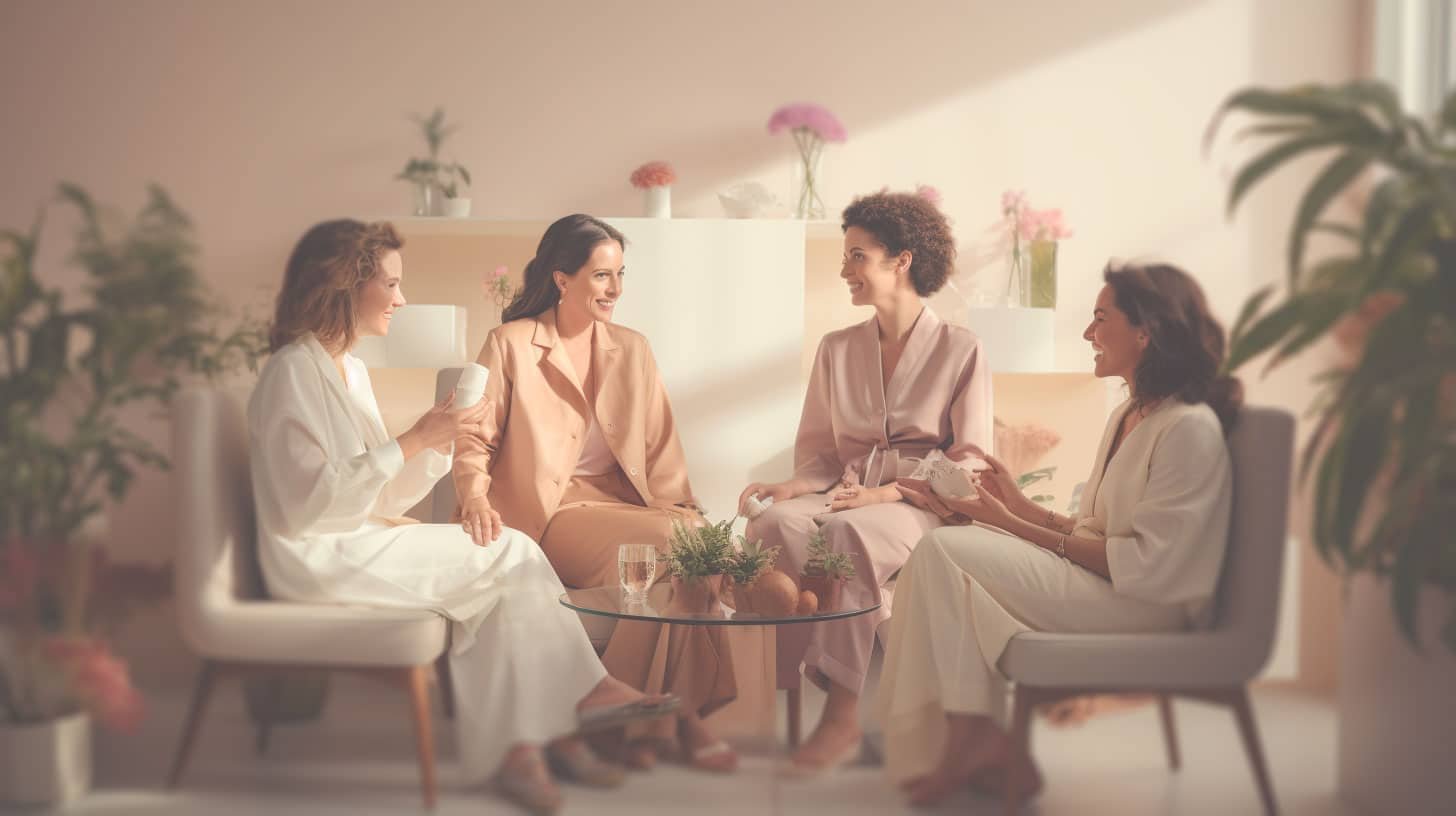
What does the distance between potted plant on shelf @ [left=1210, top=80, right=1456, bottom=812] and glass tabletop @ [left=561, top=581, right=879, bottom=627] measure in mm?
840

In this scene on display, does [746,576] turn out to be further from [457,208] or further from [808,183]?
[457,208]

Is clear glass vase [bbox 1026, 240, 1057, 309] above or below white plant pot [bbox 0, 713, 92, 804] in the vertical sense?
above

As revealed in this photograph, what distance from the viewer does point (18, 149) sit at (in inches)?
73.2

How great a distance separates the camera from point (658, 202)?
3.16 m

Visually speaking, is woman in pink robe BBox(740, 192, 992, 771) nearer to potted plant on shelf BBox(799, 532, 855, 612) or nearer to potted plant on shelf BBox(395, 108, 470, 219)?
potted plant on shelf BBox(799, 532, 855, 612)

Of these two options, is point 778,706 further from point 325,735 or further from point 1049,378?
point 1049,378

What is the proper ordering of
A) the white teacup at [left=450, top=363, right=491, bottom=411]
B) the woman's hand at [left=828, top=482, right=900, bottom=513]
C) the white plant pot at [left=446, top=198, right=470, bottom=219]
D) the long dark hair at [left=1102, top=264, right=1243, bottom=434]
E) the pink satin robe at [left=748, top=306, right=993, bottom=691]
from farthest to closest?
1. the white plant pot at [left=446, top=198, right=470, bottom=219]
2. the woman's hand at [left=828, top=482, right=900, bottom=513]
3. the pink satin robe at [left=748, top=306, right=993, bottom=691]
4. the white teacup at [left=450, top=363, right=491, bottom=411]
5. the long dark hair at [left=1102, top=264, right=1243, bottom=434]

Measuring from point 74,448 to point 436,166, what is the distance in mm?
1464

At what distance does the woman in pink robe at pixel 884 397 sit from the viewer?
2.66 meters

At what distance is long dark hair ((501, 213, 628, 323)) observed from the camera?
9.00 feet

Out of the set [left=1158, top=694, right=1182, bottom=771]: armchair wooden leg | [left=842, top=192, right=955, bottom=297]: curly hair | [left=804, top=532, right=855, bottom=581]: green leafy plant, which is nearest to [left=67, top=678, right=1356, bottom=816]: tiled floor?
[left=1158, top=694, right=1182, bottom=771]: armchair wooden leg

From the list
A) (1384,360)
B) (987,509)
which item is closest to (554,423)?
(987,509)

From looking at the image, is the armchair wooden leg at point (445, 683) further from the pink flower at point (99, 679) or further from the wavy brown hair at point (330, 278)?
the wavy brown hair at point (330, 278)

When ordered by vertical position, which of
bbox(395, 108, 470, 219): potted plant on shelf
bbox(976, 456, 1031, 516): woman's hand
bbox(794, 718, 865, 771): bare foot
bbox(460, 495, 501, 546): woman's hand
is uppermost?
bbox(395, 108, 470, 219): potted plant on shelf
